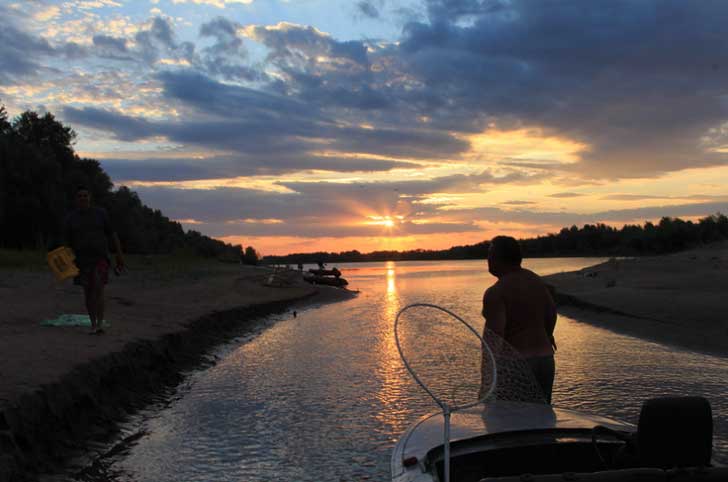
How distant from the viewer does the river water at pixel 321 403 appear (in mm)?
6453

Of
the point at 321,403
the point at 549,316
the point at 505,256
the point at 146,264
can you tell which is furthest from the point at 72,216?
the point at 146,264

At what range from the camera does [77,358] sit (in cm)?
831

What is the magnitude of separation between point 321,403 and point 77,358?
11.1 feet

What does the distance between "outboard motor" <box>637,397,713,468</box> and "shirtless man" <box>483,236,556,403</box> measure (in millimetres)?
1710


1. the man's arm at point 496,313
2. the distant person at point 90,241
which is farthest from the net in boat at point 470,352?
the distant person at point 90,241

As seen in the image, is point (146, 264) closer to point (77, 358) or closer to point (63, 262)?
point (63, 262)

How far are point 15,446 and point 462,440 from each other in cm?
399

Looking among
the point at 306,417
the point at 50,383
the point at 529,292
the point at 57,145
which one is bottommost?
the point at 306,417

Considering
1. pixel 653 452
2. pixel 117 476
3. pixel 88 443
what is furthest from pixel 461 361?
pixel 88 443

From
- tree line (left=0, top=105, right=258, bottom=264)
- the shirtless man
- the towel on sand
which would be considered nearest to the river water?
the shirtless man

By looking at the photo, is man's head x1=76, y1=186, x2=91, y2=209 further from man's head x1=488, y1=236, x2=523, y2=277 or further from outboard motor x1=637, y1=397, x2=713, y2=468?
outboard motor x1=637, y1=397, x2=713, y2=468

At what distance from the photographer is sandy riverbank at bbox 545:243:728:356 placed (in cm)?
1534

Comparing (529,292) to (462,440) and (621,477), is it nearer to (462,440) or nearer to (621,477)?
(462,440)

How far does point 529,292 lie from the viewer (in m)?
4.99
